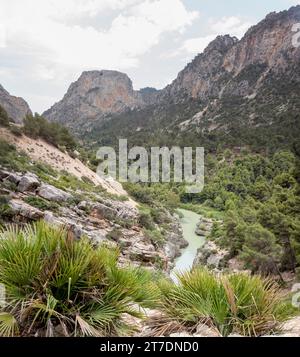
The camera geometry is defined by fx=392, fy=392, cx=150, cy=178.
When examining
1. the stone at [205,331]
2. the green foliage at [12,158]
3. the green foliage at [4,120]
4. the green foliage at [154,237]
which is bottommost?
the green foliage at [154,237]

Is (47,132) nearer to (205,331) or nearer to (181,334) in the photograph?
(181,334)

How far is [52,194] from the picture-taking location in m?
20.9

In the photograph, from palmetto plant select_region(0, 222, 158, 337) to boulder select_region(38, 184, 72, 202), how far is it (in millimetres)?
16977

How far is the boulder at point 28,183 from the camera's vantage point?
19.8 meters

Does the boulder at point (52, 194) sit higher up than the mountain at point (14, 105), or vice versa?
the mountain at point (14, 105)

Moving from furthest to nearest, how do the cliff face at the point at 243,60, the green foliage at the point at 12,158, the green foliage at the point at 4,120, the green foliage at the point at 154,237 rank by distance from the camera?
1. the cliff face at the point at 243,60
2. the green foliage at the point at 4,120
3. the green foliage at the point at 154,237
4. the green foliage at the point at 12,158

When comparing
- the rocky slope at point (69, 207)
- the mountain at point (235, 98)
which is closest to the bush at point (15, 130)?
the rocky slope at point (69, 207)

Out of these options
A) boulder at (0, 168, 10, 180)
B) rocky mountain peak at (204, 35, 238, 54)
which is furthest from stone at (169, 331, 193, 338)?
rocky mountain peak at (204, 35, 238, 54)

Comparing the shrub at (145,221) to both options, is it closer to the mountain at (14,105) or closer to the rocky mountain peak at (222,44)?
the mountain at (14,105)

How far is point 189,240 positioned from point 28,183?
1766cm

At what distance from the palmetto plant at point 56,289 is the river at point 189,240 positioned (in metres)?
16.6

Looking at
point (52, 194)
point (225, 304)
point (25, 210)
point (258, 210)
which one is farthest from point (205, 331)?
point (258, 210)

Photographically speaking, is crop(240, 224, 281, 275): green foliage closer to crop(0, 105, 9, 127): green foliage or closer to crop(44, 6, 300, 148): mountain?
crop(0, 105, 9, 127): green foliage

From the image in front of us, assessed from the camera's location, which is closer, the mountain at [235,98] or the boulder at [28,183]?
the boulder at [28,183]
